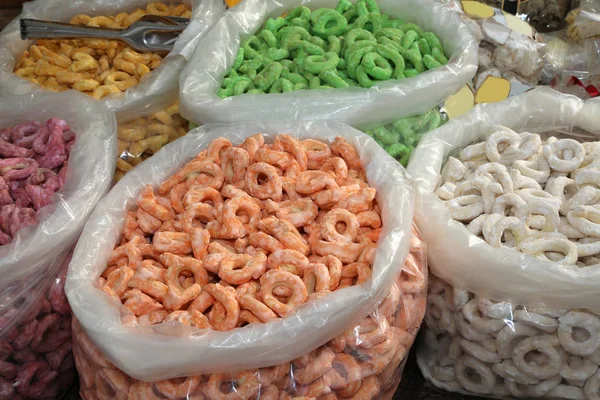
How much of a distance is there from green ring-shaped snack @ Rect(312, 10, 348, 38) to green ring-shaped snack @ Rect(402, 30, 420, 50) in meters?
0.18

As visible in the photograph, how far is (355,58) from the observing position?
5.42 feet

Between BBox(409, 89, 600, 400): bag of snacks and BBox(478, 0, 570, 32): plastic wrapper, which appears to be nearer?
BBox(409, 89, 600, 400): bag of snacks

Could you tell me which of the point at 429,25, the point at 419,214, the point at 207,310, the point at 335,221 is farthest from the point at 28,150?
the point at 429,25

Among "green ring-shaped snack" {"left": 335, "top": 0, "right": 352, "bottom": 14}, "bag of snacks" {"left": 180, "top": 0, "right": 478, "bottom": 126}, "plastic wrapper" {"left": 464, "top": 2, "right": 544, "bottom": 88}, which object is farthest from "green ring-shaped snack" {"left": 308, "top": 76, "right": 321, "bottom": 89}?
"plastic wrapper" {"left": 464, "top": 2, "right": 544, "bottom": 88}

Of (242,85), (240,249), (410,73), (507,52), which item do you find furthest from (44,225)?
(507,52)

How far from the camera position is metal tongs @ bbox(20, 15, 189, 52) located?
185 cm

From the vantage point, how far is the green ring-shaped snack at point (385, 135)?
63.3 inches

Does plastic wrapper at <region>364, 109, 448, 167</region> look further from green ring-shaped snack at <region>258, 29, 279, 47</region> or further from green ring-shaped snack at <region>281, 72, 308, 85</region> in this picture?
green ring-shaped snack at <region>258, 29, 279, 47</region>

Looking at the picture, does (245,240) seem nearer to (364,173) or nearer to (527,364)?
(364,173)

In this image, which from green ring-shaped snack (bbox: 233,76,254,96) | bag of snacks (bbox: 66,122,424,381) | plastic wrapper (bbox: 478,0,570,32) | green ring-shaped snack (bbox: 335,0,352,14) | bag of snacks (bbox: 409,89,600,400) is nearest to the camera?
bag of snacks (bbox: 66,122,424,381)

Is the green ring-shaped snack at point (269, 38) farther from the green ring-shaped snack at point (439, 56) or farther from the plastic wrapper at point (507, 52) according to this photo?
the plastic wrapper at point (507, 52)

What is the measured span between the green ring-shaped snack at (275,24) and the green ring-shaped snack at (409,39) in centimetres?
36

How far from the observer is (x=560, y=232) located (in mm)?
1336

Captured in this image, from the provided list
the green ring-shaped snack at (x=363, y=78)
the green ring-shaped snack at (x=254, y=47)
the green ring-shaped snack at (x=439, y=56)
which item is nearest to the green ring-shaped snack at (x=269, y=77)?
the green ring-shaped snack at (x=254, y=47)
